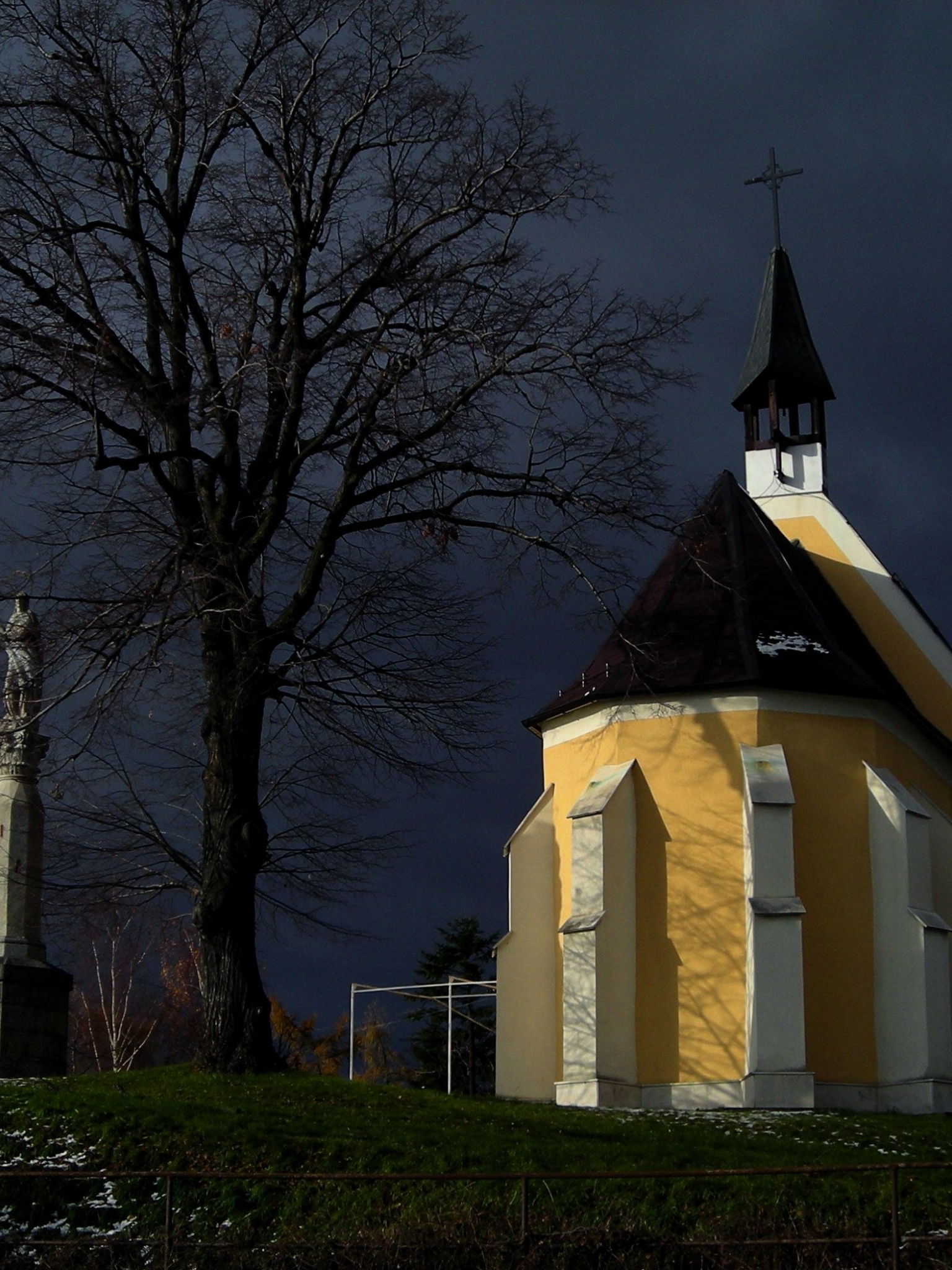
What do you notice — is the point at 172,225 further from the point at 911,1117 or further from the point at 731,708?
the point at 911,1117

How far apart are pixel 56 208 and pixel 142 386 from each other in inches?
88.4

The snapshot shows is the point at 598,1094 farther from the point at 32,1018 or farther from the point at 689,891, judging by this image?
the point at 32,1018

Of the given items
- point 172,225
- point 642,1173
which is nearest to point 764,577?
point 172,225

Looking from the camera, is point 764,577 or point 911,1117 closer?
point 911,1117

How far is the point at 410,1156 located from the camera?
42.9 ft

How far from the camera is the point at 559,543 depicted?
18.4 m

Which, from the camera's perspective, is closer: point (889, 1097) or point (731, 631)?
point (889, 1097)

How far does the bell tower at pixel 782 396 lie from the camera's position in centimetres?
2922

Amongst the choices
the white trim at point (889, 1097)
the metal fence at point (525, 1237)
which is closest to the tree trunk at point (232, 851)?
the metal fence at point (525, 1237)

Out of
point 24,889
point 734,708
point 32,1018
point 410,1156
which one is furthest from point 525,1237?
point 734,708

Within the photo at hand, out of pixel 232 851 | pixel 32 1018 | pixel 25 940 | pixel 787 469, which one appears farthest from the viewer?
pixel 787 469

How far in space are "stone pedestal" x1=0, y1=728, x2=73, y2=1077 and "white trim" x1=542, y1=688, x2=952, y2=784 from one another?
26.4 ft

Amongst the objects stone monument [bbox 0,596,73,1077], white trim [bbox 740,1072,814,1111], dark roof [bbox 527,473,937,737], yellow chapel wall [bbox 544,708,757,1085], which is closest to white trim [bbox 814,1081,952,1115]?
white trim [bbox 740,1072,814,1111]

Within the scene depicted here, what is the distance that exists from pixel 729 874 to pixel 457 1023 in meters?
21.4
